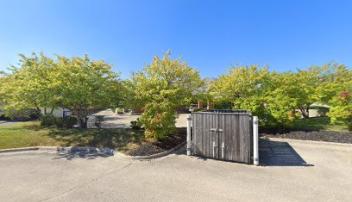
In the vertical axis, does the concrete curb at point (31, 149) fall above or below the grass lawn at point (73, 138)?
below

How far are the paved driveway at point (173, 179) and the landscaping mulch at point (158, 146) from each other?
0.62 meters

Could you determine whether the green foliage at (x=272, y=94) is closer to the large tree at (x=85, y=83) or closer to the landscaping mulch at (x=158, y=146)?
the landscaping mulch at (x=158, y=146)

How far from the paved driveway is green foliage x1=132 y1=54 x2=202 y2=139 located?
1.60 meters

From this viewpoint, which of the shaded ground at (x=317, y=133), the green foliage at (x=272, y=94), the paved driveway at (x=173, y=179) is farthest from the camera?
the green foliage at (x=272, y=94)

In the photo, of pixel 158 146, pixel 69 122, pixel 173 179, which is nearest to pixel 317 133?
pixel 158 146

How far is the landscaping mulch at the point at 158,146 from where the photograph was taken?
8484 millimetres

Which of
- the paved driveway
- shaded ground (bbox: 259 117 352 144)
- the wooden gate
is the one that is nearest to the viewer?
the paved driveway

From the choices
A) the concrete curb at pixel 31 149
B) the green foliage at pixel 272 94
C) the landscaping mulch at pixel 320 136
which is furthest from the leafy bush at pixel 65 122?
the landscaping mulch at pixel 320 136

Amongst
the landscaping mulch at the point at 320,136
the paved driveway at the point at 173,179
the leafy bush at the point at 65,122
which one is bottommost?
the paved driveway at the point at 173,179

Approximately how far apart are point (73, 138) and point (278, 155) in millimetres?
9694

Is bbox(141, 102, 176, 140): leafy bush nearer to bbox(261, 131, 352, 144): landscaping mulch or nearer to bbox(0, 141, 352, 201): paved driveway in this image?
bbox(0, 141, 352, 201): paved driveway

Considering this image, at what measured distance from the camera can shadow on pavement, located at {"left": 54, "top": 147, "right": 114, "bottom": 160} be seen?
8.52 meters

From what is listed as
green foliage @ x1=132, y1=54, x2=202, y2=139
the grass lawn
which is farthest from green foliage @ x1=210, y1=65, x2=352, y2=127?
the grass lawn

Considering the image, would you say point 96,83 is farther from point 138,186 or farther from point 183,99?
point 138,186
